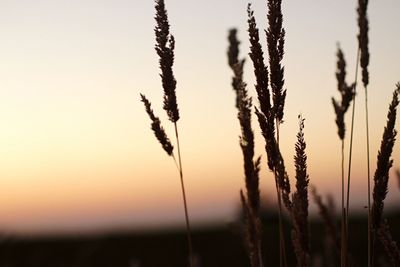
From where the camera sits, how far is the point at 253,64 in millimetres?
2910

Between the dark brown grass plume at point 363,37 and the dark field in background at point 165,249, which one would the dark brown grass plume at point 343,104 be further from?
the dark field in background at point 165,249

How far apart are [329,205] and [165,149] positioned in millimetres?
1519

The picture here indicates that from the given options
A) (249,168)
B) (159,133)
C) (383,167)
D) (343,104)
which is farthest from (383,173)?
(159,133)

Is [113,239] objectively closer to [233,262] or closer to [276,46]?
[233,262]

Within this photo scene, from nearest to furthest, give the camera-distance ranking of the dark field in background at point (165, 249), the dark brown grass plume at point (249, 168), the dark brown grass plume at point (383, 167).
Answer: the dark brown grass plume at point (249, 168), the dark brown grass plume at point (383, 167), the dark field in background at point (165, 249)

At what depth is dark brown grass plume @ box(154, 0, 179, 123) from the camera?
2951mm

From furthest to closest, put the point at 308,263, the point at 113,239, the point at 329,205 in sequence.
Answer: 1. the point at 113,239
2. the point at 329,205
3. the point at 308,263

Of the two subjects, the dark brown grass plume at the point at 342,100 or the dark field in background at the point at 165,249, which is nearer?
the dark brown grass plume at the point at 342,100

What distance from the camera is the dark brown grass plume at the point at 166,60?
295 cm

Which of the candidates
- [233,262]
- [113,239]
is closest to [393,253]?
[233,262]

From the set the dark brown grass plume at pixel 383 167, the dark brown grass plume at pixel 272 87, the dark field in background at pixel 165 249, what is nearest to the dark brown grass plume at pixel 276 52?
the dark brown grass plume at pixel 272 87

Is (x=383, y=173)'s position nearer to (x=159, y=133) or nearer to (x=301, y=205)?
(x=301, y=205)

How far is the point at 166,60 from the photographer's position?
296 cm

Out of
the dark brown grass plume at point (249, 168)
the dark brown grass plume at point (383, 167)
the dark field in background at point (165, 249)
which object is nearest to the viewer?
the dark brown grass plume at point (249, 168)
